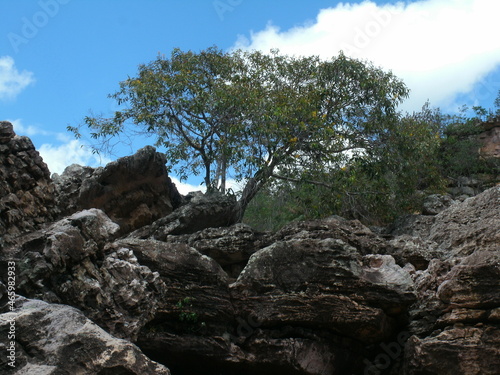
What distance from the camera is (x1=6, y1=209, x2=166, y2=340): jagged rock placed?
8578 millimetres

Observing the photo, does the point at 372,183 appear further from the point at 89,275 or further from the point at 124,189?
the point at 89,275

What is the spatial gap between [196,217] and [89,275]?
8.38 m

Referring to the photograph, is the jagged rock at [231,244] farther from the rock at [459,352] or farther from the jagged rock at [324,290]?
the rock at [459,352]

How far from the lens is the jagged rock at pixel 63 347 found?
6223 millimetres

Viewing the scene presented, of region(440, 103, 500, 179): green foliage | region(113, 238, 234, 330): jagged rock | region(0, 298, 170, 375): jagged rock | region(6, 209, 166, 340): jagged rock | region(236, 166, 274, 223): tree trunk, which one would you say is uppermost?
region(440, 103, 500, 179): green foliage

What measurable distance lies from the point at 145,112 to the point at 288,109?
472 cm

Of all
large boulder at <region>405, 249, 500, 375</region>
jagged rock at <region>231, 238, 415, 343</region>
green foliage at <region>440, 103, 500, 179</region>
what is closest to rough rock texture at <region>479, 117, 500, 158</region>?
green foliage at <region>440, 103, 500, 179</region>

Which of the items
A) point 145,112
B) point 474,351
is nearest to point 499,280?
point 474,351

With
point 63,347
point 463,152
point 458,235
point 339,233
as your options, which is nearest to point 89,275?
point 63,347

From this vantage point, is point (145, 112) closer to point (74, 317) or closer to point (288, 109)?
point (288, 109)

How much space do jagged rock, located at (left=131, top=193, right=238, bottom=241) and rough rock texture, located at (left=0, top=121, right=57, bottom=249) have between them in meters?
6.36

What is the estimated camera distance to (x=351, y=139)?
21281mm

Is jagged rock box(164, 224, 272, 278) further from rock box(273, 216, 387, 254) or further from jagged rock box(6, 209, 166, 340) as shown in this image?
jagged rock box(6, 209, 166, 340)

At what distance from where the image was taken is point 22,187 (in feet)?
33.6
